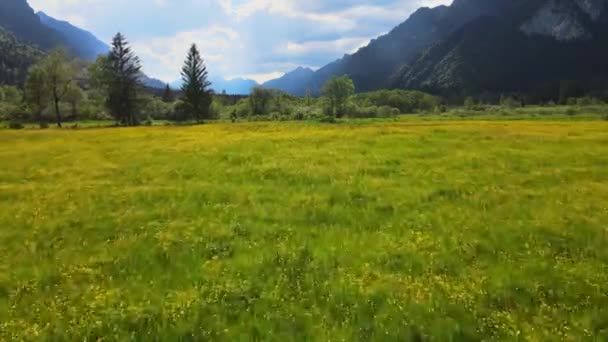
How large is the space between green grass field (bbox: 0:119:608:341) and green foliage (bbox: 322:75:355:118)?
15012cm

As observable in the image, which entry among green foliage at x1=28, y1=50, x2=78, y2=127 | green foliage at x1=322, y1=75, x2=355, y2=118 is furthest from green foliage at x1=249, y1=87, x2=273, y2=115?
green foliage at x1=28, y1=50, x2=78, y2=127

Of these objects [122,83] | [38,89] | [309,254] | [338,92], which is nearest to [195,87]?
[122,83]

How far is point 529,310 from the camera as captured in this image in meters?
9.42

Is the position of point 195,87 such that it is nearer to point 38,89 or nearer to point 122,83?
point 122,83

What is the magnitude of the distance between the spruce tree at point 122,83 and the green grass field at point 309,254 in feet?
254

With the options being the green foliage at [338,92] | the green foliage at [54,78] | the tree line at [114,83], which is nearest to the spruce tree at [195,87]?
the tree line at [114,83]

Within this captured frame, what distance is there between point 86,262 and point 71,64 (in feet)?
325

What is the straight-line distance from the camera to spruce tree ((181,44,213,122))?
105 meters

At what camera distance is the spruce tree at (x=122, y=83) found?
9819 cm

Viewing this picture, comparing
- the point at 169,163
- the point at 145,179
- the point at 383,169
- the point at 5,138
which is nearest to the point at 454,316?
the point at 383,169

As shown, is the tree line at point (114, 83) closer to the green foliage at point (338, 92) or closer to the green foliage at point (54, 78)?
the green foliage at point (54, 78)

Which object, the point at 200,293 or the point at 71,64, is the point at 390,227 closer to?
the point at 200,293

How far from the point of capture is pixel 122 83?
9912 centimetres

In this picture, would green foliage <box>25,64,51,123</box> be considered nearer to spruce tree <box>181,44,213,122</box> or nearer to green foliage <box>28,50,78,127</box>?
green foliage <box>28,50,78,127</box>
